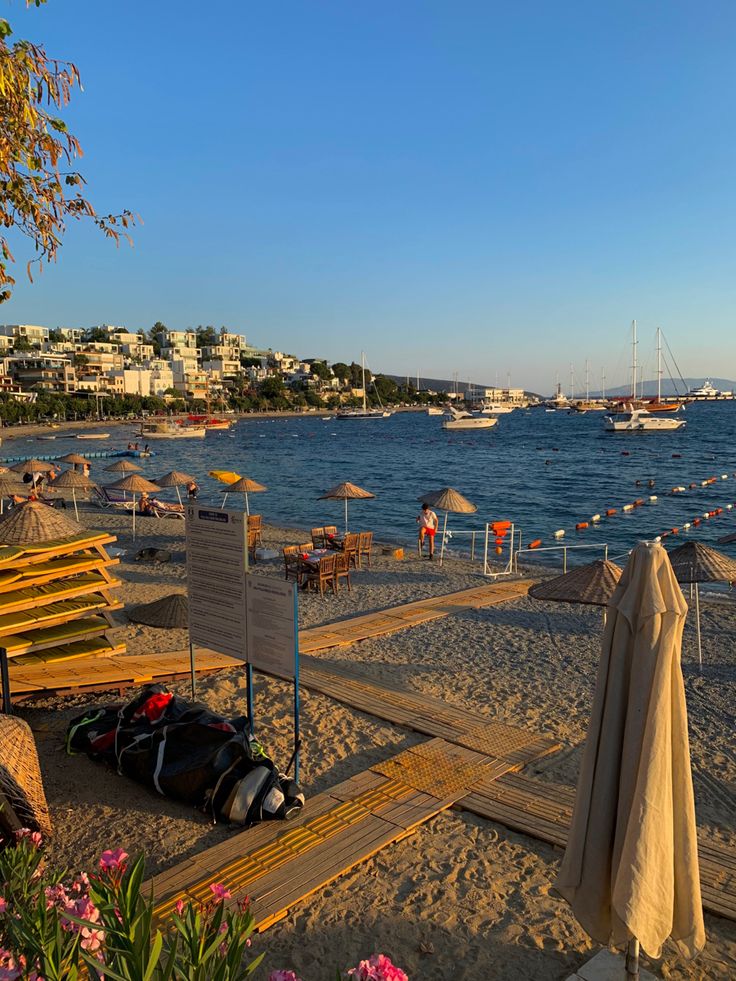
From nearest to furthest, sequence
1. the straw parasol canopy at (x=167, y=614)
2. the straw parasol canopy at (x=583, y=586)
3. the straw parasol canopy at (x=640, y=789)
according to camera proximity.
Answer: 1. the straw parasol canopy at (x=640, y=789)
2. the straw parasol canopy at (x=583, y=586)
3. the straw parasol canopy at (x=167, y=614)

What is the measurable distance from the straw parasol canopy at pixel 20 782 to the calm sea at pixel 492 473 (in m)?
18.0

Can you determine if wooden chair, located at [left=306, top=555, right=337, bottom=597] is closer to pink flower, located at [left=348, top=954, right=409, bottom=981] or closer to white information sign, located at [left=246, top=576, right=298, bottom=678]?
white information sign, located at [left=246, top=576, right=298, bottom=678]

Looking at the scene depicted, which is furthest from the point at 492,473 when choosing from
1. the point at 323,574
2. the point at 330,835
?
the point at 330,835

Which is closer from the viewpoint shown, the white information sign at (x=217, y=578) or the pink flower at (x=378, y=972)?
the pink flower at (x=378, y=972)

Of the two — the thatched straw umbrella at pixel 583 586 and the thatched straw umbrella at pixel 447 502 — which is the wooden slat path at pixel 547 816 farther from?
the thatched straw umbrella at pixel 447 502

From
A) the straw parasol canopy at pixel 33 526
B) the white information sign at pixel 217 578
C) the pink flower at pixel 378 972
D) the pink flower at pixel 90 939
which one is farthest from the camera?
the straw parasol canopy at pixel 33 526

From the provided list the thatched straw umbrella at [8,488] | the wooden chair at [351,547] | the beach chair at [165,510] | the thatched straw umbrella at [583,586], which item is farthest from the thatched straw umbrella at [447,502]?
the beach chair at [165,510]

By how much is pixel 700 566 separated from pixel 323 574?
23.4ft

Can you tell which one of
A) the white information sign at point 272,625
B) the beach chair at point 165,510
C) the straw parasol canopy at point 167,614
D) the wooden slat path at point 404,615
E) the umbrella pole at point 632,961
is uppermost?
the white information sign at point 272,625

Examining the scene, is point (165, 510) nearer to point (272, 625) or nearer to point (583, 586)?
point (583, 586)

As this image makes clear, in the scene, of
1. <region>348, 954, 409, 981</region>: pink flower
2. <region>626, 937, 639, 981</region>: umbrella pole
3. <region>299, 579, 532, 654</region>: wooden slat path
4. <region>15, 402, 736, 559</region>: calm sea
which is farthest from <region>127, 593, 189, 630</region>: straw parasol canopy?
<region>15, 402, 736, 559</region>: calm sea

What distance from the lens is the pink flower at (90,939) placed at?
275cm

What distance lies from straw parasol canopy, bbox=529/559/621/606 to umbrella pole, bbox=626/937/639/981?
5.21 meters

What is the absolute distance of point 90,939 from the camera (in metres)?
2.77
